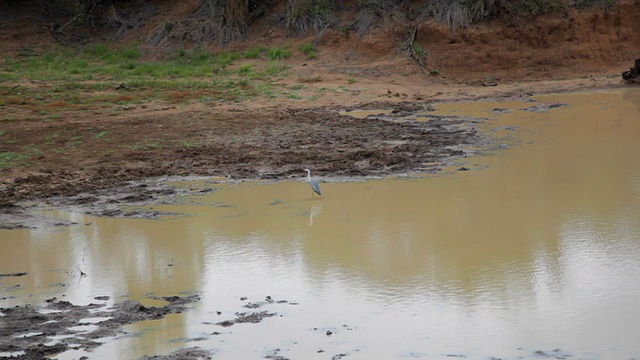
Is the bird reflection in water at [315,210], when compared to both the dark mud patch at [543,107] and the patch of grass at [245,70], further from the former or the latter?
the patch of grass at [245,70]

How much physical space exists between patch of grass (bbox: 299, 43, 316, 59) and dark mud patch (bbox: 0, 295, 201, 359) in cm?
1505

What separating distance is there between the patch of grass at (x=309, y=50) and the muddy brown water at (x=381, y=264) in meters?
10.5

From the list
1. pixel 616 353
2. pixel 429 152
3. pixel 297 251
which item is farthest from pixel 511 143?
pixel 616 353

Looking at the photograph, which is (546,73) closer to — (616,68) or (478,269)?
(616,68)

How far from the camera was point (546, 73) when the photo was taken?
20.9 m

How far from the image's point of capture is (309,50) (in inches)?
842

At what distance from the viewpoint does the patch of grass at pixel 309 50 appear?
830 inches

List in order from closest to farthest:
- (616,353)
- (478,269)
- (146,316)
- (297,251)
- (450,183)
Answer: (616,353)
(146,316)
(478,269)
(297,251)
(450,183)

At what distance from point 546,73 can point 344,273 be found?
15.1 metres

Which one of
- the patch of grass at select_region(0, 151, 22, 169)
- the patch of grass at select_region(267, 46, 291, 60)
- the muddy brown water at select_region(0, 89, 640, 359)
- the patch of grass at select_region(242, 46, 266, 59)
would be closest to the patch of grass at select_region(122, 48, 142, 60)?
the patch of grass at select_region(242, 46, 266, 59)

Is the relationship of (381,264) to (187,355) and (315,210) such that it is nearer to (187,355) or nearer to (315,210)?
(315,210)

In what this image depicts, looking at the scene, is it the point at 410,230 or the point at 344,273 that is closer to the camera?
the point at 344,273

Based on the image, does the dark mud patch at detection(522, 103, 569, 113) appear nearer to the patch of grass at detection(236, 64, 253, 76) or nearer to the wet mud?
the wet mud

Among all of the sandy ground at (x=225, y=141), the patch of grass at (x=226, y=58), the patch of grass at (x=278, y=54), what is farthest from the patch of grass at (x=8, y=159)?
the patch of grass at (x=278, y=54)
